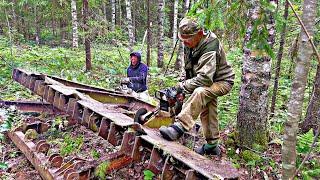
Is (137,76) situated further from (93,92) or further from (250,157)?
(250,157)

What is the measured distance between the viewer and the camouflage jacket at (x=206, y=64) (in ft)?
14.8

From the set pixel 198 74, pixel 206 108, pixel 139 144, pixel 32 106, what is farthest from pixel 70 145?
pixel 198 74

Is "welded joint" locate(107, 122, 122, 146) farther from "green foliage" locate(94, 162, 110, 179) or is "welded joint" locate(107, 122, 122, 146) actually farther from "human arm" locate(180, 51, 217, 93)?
"human arm" locate(180, 51, 217, 93)

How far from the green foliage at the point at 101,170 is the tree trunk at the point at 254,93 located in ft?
7.78

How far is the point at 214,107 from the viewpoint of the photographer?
5039 millimetres

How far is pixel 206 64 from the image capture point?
4500mm

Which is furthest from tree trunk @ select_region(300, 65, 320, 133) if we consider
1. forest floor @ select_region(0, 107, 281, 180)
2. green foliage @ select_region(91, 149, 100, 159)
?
green foliage @ select_region(91, 149, 100, 159)

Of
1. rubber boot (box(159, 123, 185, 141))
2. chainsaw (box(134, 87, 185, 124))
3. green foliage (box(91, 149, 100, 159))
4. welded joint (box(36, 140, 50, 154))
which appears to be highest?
chainsaw (box(134, 87, 185, 124))

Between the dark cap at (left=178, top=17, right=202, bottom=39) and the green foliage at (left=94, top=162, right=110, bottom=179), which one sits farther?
the green foliage at (left=94, top=162, right=110, bottom=179)

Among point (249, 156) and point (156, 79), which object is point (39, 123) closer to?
point (249, 156)

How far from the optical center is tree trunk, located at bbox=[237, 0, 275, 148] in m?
5.23

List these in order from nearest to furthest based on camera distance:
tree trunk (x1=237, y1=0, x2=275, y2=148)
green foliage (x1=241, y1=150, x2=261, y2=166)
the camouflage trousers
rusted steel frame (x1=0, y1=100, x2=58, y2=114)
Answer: the camouflage trousers
green foliage (x1=241, y1=150, x2=261, y2=166)
tree trunk (x1=237, y1=0, x2=275, y2=148)
rusted steel frame (x1=0, y1=100, x2=58, y2=114)

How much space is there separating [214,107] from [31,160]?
3293mm

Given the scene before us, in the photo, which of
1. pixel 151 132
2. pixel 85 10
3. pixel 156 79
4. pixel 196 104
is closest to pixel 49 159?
pixel 151 132
